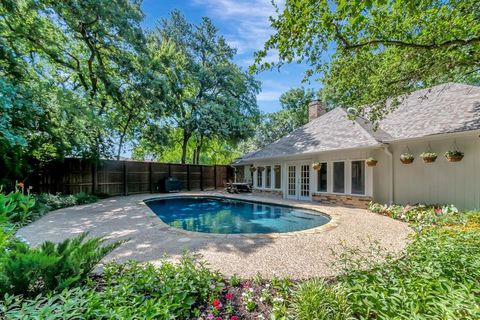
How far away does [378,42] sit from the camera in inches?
219

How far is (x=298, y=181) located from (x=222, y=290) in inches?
393

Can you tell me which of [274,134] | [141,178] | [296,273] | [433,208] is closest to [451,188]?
[433,208]

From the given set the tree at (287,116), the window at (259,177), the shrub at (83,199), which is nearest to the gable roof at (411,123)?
the window at (259,177)

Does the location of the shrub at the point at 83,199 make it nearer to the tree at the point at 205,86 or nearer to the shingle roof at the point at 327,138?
the tree at the point at 205,86

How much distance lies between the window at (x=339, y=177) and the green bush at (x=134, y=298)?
8600 mm

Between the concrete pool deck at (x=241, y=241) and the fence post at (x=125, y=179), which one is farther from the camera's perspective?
the fence post at (x=125, y=179)

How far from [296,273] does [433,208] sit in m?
6.63

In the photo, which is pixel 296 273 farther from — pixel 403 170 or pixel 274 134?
pixel 274 134

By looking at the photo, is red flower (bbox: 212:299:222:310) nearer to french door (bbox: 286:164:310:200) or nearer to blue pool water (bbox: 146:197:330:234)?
blue pool water (bbox: 146:197:330:234)

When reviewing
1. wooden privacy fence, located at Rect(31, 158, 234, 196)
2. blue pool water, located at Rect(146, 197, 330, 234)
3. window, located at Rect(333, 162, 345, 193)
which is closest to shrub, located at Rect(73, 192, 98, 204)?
wooden privacy fence, located at Rect(31, 158, 234, 196)

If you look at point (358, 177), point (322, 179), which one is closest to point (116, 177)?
point (322, 179)

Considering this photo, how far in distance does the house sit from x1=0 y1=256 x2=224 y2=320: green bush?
821 centimetres

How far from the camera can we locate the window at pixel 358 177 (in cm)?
967

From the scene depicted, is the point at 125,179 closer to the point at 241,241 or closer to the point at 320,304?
the point at 241,241
